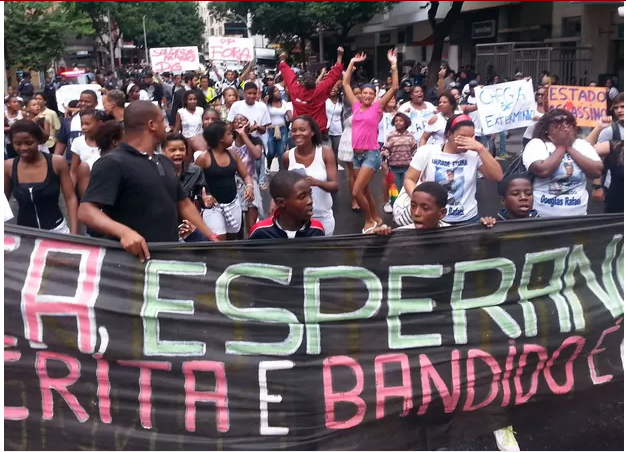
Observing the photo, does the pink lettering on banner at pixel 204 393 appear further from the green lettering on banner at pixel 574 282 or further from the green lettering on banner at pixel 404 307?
the green lettering on banner at pixel 574 282

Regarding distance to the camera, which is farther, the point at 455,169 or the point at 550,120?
the point at 550,120

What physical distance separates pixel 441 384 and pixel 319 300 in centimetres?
70

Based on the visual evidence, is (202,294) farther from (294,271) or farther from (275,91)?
(275,91)

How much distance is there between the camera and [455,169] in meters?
4.64

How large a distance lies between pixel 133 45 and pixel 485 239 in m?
83.0

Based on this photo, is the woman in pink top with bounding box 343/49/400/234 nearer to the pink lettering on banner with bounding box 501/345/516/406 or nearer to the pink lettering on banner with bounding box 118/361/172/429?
the pink lettering on banner with bounding box 501/345/516/406

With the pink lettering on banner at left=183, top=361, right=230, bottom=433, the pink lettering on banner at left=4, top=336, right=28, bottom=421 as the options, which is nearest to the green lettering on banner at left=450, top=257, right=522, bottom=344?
the pink lettering on banner at left=183, top=361, right=230, bottom=433

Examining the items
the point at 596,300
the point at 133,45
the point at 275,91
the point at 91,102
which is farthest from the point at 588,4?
the point at 133,45

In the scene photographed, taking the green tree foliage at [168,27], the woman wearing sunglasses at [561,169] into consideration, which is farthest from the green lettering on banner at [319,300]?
the green tree foliage at [168,27]

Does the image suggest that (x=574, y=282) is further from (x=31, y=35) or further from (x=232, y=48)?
(x=31, y=35)

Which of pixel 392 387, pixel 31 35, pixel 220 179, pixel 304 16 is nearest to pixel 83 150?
pixel 220 179

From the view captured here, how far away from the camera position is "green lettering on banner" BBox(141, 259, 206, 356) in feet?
10.5

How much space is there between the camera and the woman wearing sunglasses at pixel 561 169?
A: 15.3 ft

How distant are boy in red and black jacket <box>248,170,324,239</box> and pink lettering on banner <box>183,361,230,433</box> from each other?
0.74 m
